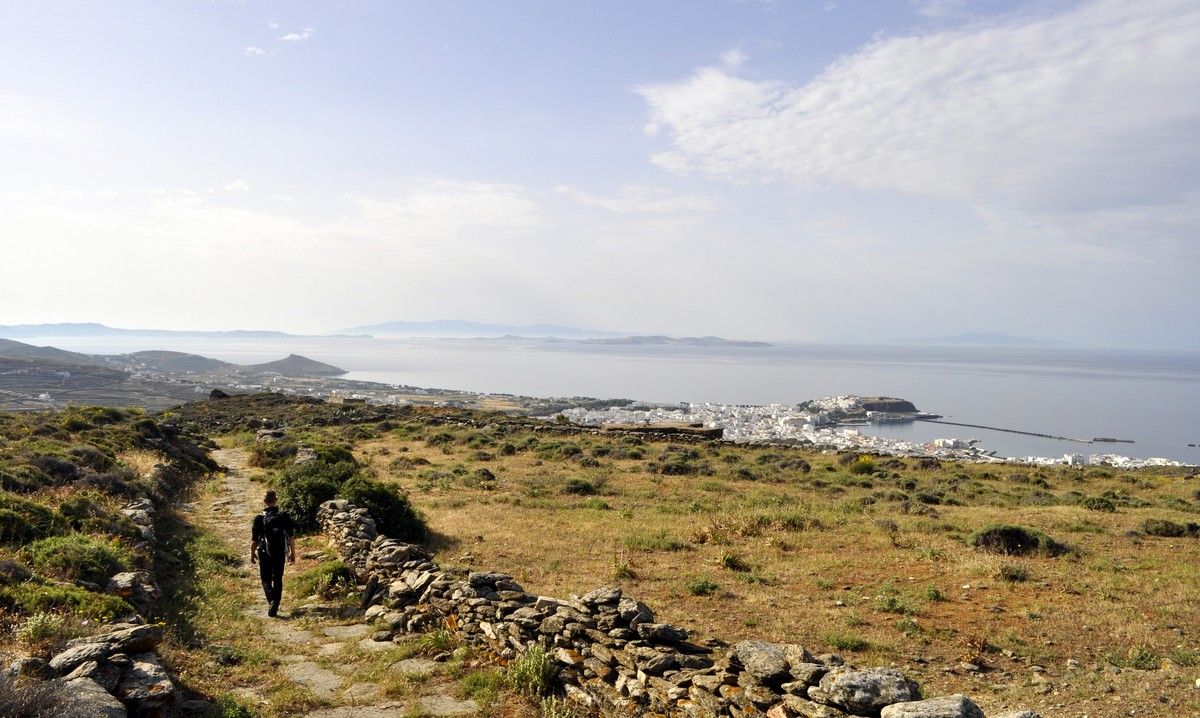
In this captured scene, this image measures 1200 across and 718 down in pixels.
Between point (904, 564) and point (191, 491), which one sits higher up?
point (904, 564)

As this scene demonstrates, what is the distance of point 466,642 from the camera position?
27.6 ft

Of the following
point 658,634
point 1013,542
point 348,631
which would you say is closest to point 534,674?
point 658,634

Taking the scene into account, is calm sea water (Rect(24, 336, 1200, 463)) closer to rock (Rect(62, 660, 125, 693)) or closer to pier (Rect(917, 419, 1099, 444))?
pier (Rect(917, 419, 1099, 444))

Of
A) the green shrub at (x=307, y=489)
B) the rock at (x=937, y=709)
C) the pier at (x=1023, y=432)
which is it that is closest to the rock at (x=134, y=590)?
the green shrub at (x=307, y=489)

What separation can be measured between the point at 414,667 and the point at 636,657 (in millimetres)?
2913

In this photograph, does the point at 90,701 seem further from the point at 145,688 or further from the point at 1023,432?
the point at 1023,432

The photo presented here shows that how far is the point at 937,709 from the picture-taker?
4855 mm

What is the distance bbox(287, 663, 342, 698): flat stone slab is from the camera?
282 inches

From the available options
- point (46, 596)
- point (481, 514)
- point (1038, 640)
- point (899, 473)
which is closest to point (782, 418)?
point (899, 473)

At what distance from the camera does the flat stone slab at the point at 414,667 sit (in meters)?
7.62

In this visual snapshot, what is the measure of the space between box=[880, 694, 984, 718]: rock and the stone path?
416 centimetres

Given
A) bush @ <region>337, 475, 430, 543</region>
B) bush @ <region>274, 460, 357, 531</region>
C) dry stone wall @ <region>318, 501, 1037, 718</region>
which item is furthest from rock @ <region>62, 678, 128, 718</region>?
bush @ <region>274, 460, 357, 531</region>

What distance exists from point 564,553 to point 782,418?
6675cm

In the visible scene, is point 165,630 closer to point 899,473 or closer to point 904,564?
point 904,564
